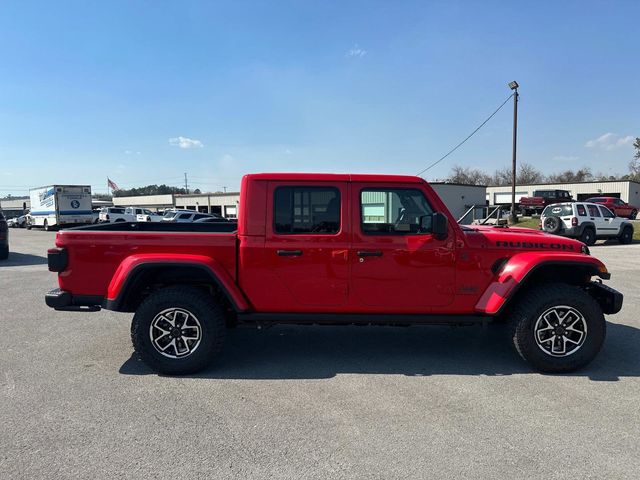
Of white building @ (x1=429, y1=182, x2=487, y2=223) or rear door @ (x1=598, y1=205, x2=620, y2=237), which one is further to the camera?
white building @ (x1=429, y1=182, x2=487, y2=223)

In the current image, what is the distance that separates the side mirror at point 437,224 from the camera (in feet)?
13.0

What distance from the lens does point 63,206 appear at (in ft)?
103

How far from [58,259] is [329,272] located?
266cm

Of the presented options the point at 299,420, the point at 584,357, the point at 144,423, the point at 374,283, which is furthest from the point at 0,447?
the point at 584,357

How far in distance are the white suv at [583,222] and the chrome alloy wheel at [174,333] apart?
1558 cm

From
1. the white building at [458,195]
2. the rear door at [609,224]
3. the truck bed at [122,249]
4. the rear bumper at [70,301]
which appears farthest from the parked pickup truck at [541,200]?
the rear bumper at [70,301]

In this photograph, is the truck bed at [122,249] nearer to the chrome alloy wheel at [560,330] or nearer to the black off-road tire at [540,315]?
the black off-road tire at [540,315]

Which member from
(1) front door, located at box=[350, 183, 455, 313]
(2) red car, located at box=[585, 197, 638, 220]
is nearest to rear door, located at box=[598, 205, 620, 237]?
(2) red car, located at box=[585, 197, 638, 220]

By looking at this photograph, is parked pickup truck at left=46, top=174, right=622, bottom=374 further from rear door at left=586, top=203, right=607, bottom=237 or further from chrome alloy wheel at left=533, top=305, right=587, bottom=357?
rear door at left=586, top=203, right=607, bottom=237

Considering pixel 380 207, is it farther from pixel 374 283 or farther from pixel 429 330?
pixel 429 330

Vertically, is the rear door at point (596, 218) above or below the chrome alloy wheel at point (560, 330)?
above

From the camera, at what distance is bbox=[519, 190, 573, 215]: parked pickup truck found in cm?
3319

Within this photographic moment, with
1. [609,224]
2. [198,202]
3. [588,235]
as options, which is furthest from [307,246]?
[198,202]

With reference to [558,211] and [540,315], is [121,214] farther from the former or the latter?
[540,315]
